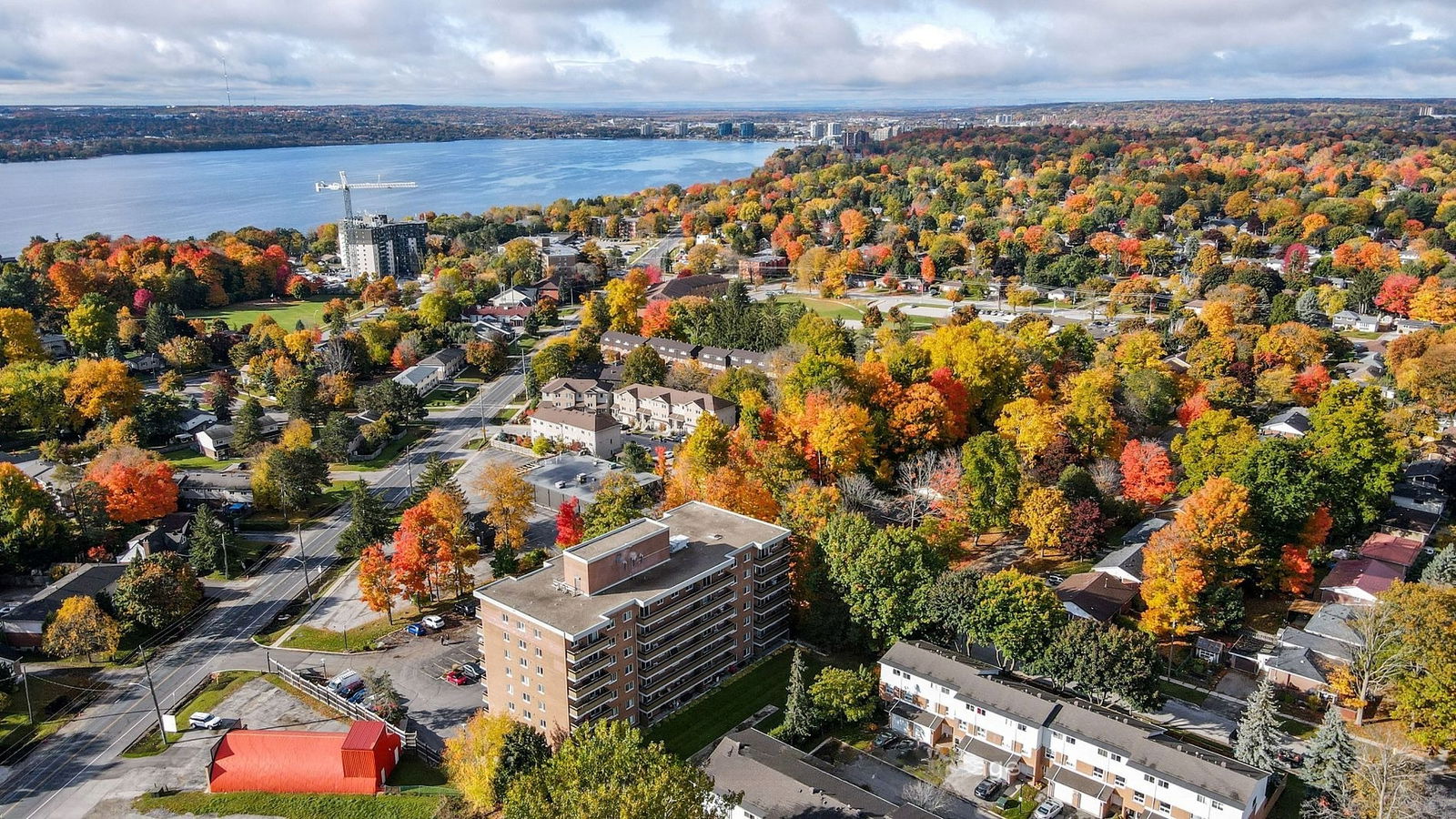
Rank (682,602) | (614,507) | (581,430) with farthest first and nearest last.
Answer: (581,430) → (614,507) → (682,602)

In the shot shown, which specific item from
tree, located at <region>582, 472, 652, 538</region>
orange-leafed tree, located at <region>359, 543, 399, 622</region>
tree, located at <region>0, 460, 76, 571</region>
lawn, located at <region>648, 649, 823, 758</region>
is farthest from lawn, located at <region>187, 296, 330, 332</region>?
lawn, located at <region>648, 649, 823, 758</region>

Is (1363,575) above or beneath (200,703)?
above

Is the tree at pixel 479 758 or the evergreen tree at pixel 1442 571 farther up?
the evergreen tree at pixel 1442 571

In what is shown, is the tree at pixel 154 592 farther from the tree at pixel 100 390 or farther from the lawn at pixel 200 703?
the tree at pixel 100 390

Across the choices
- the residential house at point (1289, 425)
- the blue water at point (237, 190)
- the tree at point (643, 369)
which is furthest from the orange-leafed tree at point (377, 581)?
the blue water at point (237, 190)

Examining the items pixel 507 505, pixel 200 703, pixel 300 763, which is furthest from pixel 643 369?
pixel 300 763

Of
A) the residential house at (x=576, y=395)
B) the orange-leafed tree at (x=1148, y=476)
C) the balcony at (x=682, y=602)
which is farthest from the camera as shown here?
the residential house at (x=576, y=395)

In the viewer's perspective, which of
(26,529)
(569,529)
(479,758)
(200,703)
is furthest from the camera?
(26,529)

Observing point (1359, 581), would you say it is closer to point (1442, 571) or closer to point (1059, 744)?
point (1442, 571)
